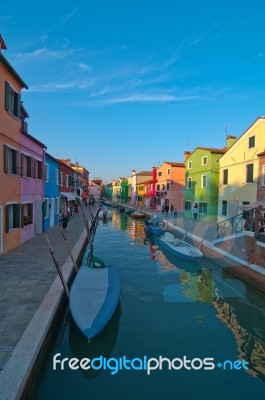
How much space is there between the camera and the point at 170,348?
24.5 ft

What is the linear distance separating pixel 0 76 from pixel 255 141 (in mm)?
18038

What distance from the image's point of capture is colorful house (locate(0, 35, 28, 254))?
13.0 meters

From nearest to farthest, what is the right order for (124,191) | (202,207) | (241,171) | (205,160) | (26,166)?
(26,166), (241,171), (205,160), (202,207), (124,191)

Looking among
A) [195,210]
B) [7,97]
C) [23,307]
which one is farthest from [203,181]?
[23,307]

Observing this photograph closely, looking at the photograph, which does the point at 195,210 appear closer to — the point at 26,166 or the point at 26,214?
the point at 26,214

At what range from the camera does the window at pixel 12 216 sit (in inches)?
546

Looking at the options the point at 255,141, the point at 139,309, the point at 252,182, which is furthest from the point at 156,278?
the point at 255,141

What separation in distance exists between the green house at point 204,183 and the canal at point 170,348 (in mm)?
16522

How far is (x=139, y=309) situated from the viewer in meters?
9.90

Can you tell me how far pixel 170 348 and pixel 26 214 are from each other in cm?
1348

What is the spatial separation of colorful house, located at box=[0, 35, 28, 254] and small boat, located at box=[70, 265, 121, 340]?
519 cm

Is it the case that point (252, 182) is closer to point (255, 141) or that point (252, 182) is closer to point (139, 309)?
point (255, 141)

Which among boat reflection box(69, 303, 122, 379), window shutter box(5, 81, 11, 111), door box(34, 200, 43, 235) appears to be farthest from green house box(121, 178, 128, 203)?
boat reflection box(69, 303, 122, 379)

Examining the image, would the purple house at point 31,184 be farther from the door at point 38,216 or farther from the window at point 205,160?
the window at point 205,160
